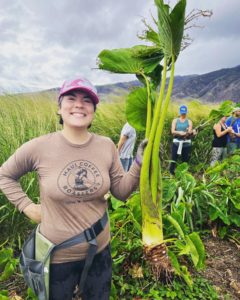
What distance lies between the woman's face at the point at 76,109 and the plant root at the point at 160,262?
140 centimetres

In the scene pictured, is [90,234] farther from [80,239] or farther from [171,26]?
[171,26]

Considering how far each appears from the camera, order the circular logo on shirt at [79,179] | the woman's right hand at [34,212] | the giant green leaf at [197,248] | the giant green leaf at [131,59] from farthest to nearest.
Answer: the giant green leaf at [131,59]
the giant green leaf at [197,248]
the woman's right hand at [34,212]
the circular logo on shirt at [79,179]

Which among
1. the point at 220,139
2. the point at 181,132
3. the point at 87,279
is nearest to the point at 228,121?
the point at 220,139

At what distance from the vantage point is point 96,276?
1934 millimetres

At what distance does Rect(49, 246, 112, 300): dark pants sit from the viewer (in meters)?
1.80

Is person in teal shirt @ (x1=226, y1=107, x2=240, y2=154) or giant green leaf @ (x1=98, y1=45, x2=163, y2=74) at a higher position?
giant green leaf @ (x1=98, y1=45, x2=163, y2=74)

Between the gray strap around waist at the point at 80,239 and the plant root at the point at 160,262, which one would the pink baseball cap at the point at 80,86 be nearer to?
the gray strap around waist at the point at 80,239

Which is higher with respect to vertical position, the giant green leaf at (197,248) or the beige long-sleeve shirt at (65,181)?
the beige long-sleeve shirt at (65,181)

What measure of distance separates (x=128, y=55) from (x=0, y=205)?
1.76 m

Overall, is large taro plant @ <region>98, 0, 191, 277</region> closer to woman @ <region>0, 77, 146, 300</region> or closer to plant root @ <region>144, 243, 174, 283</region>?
plant root @ <region>144, 243, 174, 283</region>

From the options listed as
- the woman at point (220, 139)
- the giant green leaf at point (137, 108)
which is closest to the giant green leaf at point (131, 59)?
the giant green leaf at point (137, 108)

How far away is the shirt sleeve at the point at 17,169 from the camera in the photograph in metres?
1.79

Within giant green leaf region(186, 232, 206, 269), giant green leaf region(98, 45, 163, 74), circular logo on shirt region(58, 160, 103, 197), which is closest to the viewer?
circular logo on shirt region(58, 160, 103, 197)

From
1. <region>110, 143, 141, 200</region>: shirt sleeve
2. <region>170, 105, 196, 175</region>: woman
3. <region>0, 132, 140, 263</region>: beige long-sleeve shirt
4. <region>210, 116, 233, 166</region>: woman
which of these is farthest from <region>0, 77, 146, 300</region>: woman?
<region>210, 116, 233, 166</region>: woman
